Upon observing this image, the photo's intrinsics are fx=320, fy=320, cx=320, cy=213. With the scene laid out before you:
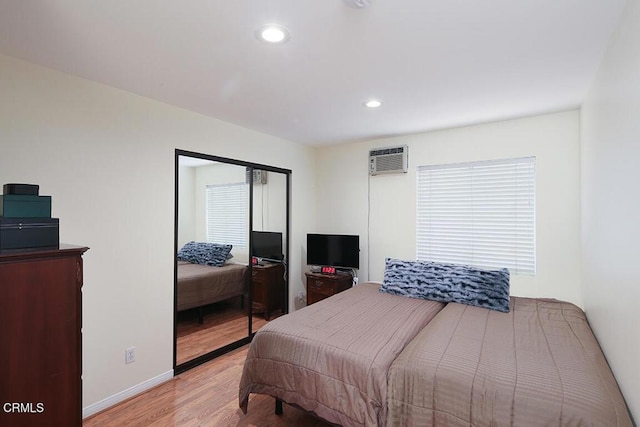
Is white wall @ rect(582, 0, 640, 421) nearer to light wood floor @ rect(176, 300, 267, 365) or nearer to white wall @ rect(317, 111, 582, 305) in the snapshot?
white wall @ rect(317, 111, 582, 305)

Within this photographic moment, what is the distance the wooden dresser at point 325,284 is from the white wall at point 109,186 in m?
1.72

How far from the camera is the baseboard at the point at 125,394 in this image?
232cm

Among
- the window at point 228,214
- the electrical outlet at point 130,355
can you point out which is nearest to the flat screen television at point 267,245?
the window at point 228,214

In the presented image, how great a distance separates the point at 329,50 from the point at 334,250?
8.73ft

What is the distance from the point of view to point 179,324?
9.98ft

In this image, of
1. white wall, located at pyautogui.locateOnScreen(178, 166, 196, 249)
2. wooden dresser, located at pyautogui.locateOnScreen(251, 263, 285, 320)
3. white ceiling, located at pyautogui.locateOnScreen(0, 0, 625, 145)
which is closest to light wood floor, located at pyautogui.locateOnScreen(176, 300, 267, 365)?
wooden dresser, located at pyautogui.locateOnScreen(251, 263, 285, 320)

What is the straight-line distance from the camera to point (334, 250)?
4.12 metres

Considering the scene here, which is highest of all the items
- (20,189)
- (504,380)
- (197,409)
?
(20,189)

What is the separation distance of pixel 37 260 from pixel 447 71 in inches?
103

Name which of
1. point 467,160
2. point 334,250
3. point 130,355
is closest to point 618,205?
point 467,160

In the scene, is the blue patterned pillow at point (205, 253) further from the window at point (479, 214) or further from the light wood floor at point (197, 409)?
the window at point (479, 214)

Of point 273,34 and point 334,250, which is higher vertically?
point 273,34

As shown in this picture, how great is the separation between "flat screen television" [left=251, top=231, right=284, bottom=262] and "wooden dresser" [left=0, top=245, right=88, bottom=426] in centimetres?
214

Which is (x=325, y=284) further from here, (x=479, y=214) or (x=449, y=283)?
(x=479, y=214)
